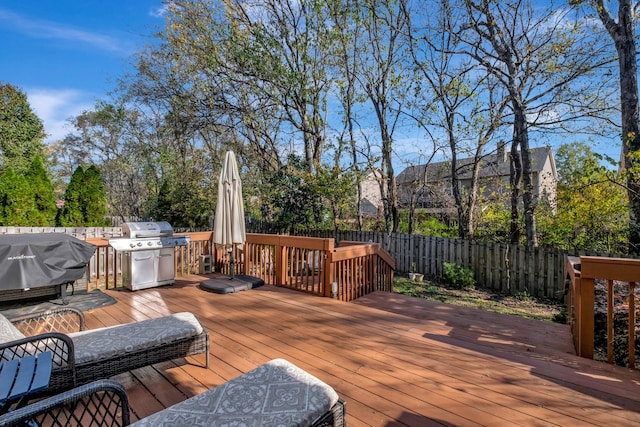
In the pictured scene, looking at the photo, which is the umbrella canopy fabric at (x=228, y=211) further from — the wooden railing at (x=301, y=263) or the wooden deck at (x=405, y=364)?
the wooden deck at (x=405, y=364)

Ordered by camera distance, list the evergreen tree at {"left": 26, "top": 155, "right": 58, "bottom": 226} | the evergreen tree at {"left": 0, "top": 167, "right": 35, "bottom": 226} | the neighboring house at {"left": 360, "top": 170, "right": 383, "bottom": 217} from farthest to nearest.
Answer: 1. the evergreen tree at {"left": 26, "top": 155, "right": 58, "bottom": 226}
2. the evergreen tree at {"left": 0, "top": 167, "right": 35, "bottom": 226}
3. the neighboring house at {"left": 360, "top": 170, "right": 383, "bottom": 217}

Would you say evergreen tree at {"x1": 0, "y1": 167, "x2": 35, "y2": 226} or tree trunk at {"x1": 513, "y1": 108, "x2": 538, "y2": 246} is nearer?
tree trunk at {"x1": 513, "y1": 108, "x2": 538, "y2": 246}

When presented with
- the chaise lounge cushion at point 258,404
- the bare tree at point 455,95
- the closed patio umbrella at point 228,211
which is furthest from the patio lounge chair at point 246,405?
the bare tree at point 455,95

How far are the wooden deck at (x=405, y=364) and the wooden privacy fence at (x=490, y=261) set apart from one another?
10.4 ft

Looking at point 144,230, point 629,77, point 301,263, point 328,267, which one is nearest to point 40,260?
point 144,230

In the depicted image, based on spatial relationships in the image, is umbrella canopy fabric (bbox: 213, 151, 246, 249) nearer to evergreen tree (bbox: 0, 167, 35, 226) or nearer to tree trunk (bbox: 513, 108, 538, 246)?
tree trunk (bbox: 513, 108, 538, 246)

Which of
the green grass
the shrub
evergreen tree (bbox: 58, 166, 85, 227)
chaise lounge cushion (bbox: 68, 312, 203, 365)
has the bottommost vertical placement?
the green grass

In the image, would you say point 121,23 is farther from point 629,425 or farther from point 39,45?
point 629,425

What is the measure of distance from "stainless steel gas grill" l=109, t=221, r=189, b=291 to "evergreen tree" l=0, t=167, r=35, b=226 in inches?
387

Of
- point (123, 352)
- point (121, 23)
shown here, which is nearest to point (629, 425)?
point (123, 352)

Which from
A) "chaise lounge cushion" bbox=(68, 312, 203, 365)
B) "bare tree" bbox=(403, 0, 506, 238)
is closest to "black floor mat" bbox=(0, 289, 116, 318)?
"chaise lounge cushion" bbox=(68, 312, 203, 365)

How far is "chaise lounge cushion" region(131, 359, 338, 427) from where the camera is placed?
4.35ft

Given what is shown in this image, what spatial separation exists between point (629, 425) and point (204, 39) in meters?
11.0

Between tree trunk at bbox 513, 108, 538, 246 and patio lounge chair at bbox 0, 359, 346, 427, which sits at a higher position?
tree trunk at bbox 513, 108, 538, 246
